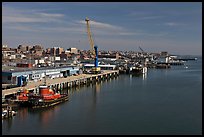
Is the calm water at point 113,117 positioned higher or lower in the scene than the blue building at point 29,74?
lower

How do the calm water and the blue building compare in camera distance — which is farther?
the blue building

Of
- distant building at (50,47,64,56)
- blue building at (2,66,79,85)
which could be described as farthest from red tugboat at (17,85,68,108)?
distant building at (50,47,64,56)

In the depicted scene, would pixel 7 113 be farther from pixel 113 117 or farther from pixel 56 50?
pixel 56 50

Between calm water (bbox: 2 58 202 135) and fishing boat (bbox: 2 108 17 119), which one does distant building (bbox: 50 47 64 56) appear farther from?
fishing boat (bbox: 2 108 17 119)

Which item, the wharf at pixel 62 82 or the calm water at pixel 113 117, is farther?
the wharf at pixel 62 82

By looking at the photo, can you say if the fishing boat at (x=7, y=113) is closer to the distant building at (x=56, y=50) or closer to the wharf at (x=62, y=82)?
the wharf at (x=62, y=82)

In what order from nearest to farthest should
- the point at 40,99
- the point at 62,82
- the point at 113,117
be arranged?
the point at 113,117, the point at 40,99, the point at 62,82

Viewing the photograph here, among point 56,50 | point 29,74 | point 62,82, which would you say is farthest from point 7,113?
point 56,50

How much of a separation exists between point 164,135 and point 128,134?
48 centimetres

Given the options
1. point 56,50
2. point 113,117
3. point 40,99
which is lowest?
point 113,117

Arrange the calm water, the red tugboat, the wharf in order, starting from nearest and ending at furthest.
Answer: the calm water
the red tugboat
the wharf

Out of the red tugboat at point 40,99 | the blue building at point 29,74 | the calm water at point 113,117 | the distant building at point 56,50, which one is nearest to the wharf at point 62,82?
the blue building at point 29,74

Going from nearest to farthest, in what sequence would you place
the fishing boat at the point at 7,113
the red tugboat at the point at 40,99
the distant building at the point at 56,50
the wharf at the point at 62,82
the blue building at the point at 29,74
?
the fishing boat at the point at 7,113 → the red tugboat at the point at 40,99 → the wharf at the point at 62,82 → the blue building at the point at 29,74 → the distant building at the point at 56,50

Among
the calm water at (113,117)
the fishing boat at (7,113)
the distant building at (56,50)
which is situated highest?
the distant building at (56,50)
